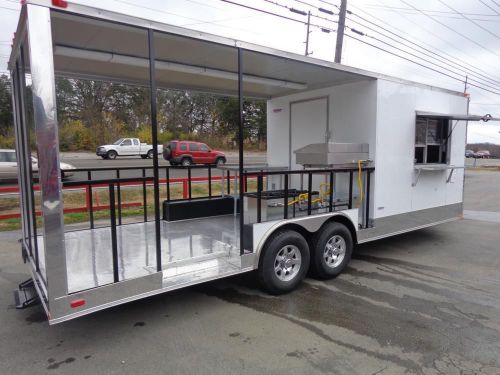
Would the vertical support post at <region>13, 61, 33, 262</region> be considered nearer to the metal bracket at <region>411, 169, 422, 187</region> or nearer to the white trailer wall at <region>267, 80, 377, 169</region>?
the white trailer wall at <region>267, 80, 377, 169</region>

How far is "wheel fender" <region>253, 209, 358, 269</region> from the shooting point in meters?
3.97

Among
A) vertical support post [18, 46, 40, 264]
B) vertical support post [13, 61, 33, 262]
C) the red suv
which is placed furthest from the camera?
the red suv

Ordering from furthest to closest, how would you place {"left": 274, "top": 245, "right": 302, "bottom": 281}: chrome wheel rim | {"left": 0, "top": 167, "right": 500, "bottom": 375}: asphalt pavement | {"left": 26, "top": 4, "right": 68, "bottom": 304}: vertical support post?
{"left": 274, "top": 245, "right": 302, "bottom": 281}: chrome wheel rim, {"left": 0, "top": 167, "right": 500, "bottom": 375}: asphalt pavement, {"left": 26, "top": 4, "right": 68, "bottom": 304}: vertical support post

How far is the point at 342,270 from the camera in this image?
5.02 metres

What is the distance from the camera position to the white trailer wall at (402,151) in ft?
17.1

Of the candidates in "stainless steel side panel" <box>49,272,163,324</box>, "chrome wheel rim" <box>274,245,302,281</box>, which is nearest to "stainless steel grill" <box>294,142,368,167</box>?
"chrome wheel rim" <box>274,245,302,281</box>

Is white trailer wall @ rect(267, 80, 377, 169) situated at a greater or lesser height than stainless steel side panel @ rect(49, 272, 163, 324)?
greater

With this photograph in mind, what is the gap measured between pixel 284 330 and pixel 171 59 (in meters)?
3.58

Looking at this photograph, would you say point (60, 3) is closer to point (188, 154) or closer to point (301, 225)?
point (301, 225)

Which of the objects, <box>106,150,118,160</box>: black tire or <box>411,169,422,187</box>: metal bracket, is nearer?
<box>411,169,422,187</box>: metal bracket

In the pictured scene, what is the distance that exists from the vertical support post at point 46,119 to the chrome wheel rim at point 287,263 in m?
2.35

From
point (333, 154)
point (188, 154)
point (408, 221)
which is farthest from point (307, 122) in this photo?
point (188, 154)

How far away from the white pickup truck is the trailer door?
770 inches

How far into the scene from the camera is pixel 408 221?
5785 mm
